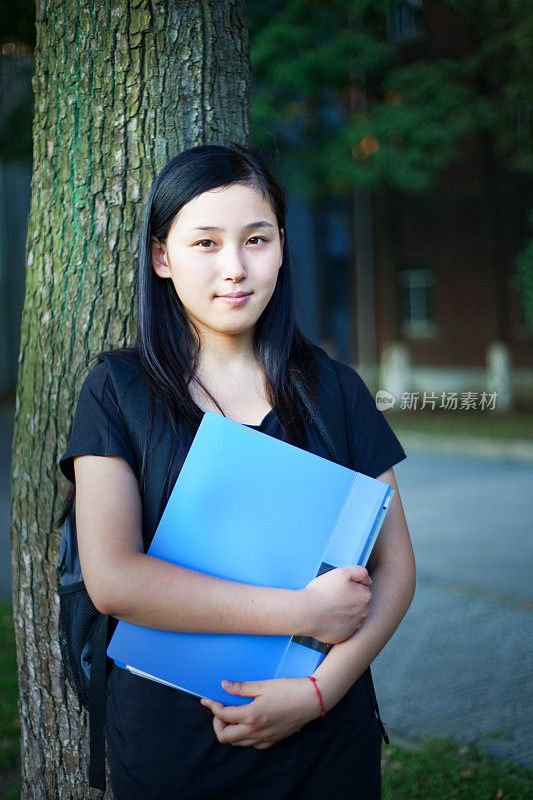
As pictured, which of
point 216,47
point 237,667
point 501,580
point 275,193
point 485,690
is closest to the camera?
point 237,667

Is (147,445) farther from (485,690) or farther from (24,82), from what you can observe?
(24,82)

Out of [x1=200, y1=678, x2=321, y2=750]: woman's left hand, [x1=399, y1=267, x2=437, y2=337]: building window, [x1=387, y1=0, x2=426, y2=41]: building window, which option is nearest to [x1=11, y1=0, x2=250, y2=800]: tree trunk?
[x1=200, y1=678, x2=321, y2=750]: woman's left hand

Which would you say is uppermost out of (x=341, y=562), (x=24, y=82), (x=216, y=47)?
(x=24, y=82)

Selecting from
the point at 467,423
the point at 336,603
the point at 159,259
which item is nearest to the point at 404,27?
the point at 467,423

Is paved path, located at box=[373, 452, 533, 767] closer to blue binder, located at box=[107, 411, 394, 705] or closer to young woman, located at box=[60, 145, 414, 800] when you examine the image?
young woman, located at box=[60, 145, 414, 800]

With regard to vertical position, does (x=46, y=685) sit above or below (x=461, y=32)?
below

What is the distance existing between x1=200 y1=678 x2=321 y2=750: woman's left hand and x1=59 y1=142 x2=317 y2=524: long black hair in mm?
409

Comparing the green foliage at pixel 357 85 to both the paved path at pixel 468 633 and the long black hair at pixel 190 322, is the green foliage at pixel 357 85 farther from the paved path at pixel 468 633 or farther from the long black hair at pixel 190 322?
the long black hair at pixel 190 322

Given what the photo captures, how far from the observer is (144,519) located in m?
1.56

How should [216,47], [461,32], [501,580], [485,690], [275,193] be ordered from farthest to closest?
[461,32] < [501,580] < [485,690] < [216,47] < [275,193]

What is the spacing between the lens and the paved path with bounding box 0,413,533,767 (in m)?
3.75

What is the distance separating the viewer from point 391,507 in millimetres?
1650

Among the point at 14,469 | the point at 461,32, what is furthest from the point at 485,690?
the point at 461,32

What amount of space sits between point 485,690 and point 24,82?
48.9 feet
